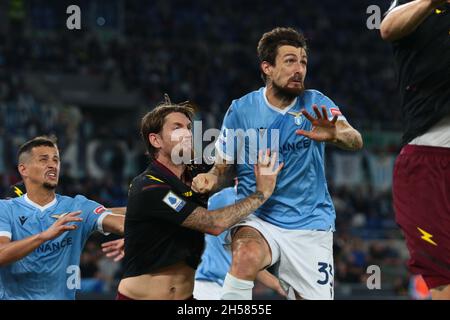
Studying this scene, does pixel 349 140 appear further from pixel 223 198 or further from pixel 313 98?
pixel 223 198

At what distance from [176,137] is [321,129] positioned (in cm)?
103

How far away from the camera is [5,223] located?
6.25 meters

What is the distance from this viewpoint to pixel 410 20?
13.7 feet

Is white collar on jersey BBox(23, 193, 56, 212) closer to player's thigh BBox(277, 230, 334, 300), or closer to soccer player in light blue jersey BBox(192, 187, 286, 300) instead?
soccer player in light blue jersey BBox(192, 187, 286, 300)

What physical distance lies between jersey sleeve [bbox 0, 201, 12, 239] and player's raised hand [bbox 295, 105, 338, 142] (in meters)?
2.48

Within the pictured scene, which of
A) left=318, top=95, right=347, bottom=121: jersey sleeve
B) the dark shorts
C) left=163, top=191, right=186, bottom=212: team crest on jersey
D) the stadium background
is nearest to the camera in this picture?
the dark shorts

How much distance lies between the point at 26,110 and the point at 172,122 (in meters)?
14.4

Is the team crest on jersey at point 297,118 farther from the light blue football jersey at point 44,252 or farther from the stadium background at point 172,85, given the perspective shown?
the stadium background at point 172,85

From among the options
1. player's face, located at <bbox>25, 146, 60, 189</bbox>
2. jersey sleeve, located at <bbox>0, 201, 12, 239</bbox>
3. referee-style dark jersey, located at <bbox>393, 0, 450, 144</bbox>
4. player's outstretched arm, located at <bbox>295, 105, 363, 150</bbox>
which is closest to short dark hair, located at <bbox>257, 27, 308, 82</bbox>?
player's outstretched arm, located at <bbox>295, 105, 363, 150</bbox>

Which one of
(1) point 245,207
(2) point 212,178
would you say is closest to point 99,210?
(2) point 212,178

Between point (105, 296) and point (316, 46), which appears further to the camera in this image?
point (316, 46)

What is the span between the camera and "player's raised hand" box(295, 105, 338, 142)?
5270 mm

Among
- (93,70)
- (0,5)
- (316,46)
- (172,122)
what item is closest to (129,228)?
(172,122)
